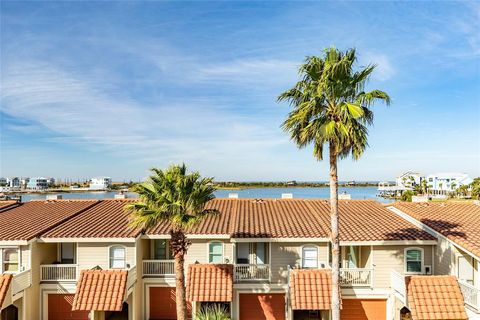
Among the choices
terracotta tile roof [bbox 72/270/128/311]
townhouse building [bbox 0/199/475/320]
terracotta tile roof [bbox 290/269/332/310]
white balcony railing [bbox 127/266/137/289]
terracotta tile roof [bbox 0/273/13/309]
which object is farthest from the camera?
white balcony railing [bbox 127/266/137/289]

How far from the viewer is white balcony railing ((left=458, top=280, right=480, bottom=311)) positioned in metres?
15.2

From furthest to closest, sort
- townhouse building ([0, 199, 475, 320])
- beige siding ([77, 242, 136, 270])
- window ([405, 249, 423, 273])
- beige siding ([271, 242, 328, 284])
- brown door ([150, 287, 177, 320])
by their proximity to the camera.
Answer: brown door ([150, 287, 177, 320]) < beige siding ([271, 242, 328, 284]) < beige siding ([77, 242, 136, 270]) < window ([405, 249, 423, 273]) < townhouse building ([0, 199, 475, 320])

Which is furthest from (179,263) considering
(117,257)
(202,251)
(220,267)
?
(117,257)

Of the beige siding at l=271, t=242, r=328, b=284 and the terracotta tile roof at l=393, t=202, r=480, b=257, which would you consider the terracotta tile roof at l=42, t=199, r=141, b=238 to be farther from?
the terracotta tile roof at l=393, t=202, r=480, b=257

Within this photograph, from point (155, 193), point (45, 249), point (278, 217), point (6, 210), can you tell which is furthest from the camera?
point (6, 210)

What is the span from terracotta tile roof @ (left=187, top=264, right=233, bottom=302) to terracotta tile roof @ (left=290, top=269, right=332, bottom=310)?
3367 millimetres

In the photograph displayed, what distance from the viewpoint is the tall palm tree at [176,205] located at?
48.3ft

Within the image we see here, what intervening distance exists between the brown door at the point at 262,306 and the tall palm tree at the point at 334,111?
6.00 m

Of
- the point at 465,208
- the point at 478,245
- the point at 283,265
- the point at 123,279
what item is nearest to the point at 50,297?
the point at 123,279

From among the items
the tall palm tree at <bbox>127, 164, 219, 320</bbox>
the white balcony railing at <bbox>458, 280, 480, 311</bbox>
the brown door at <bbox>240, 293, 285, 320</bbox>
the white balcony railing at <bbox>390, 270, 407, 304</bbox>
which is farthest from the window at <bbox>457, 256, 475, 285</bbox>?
the tall palm tree at <bbox>127, 164, 219, 320</bbox>

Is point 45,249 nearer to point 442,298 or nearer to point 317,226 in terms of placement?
point 317,226

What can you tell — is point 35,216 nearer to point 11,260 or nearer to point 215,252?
point 11,260

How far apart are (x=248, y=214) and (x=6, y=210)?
58.0ft

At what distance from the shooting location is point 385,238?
60.9 feet
